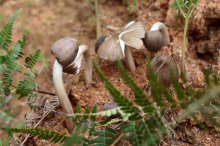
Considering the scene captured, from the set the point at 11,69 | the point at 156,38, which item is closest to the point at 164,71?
the point at 156,38

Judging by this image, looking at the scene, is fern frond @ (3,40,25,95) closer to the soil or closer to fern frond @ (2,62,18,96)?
fern frond @ (2,62,18,96)

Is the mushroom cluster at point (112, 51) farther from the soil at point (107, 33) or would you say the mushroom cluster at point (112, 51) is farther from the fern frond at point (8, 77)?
the fern frond at point (8, 77)

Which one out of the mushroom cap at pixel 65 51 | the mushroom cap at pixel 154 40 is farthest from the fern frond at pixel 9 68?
the mushroom cap at pixel 154 40

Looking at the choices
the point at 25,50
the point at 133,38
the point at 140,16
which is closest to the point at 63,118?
the point at 133,38

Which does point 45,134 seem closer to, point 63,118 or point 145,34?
point 63,118

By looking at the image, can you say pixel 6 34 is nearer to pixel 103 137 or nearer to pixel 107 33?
pixel 103 137

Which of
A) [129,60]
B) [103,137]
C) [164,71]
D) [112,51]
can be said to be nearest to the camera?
[103,137]
